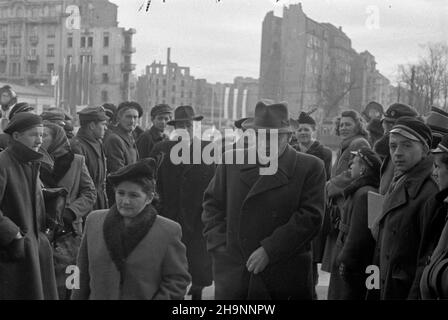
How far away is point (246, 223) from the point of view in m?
3.46

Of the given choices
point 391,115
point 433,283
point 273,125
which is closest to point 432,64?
point 391,115

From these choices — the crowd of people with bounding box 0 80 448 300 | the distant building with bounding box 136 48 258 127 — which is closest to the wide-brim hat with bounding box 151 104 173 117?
the distant building with bounding box 136 48 258 127

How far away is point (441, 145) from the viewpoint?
299 cm

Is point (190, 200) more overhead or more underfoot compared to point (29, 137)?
more underfoot

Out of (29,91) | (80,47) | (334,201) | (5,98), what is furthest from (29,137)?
Answer: (29,91)

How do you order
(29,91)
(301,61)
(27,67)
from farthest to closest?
(27,67) → (29,91) → (301,61)

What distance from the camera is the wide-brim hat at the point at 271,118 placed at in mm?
3537

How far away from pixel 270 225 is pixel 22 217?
131 cm

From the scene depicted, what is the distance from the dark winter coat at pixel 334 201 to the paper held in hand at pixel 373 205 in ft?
1.51

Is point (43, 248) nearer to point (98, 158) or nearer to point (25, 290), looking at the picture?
point (25, 290)

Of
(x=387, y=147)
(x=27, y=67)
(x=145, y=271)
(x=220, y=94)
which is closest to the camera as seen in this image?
(x=145, y=271)

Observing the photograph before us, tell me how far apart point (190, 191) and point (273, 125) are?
6.17 feet

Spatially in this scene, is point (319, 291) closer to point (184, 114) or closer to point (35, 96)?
point (184, 114)

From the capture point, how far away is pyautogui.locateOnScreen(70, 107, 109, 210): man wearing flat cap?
16.4 feet
